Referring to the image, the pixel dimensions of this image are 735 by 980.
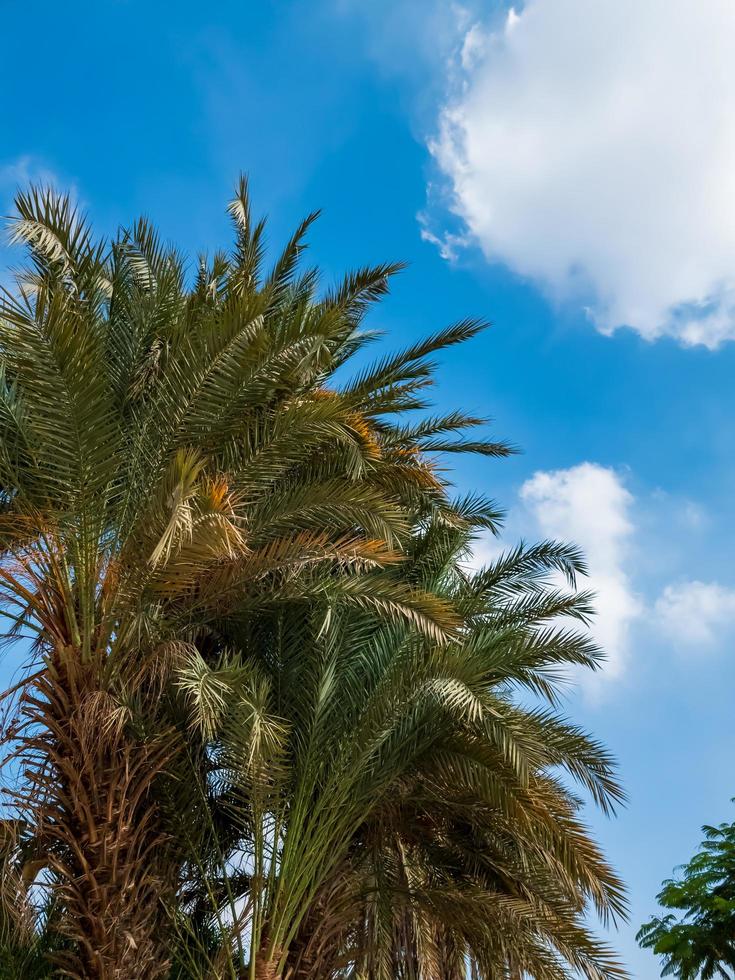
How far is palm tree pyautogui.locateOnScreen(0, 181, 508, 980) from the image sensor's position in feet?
27.2

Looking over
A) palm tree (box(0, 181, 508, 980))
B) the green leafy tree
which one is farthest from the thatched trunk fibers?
the green leafy tree

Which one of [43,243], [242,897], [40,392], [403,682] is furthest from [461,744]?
[43,243]

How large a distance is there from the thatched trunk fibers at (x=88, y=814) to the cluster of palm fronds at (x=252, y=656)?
25mm

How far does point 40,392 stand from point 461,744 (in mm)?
6075

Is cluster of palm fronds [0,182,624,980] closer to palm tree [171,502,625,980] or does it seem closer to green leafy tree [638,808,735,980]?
palm tree [171,502,625,980]

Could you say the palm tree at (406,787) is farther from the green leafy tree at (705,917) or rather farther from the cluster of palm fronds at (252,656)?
the green leafy tree at (705,917)

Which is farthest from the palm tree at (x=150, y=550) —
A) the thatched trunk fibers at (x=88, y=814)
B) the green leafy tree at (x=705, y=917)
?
the green leafy tree at (x=705, y=917)

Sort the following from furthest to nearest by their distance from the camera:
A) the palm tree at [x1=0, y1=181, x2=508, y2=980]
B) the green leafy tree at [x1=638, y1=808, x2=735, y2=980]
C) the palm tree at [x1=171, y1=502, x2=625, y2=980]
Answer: the green leafy tree at [x1=638, y1=808, x2=735, y2=980] < the palm tree at [x1=171, y1=502, x2=625, y2=980] < the palm tree at [x1=0, y1=181, x2=508, y2=980]

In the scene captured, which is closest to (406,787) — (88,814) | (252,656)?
(252,656)

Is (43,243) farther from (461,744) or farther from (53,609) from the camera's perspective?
(461,744)

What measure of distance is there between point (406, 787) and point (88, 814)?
4835mm

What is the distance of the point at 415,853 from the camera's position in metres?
13.8

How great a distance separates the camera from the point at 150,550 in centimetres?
848

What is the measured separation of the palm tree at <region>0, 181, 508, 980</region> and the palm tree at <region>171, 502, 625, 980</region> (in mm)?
126
